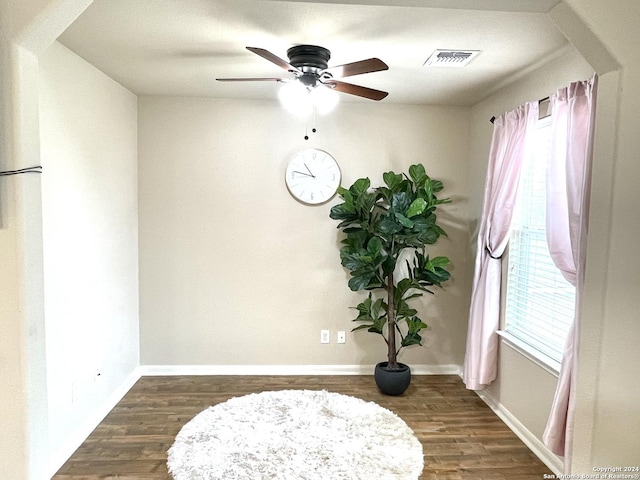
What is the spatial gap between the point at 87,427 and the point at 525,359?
115 inches

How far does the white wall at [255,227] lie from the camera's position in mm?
3561

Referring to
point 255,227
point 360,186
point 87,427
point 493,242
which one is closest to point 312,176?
point 360,186

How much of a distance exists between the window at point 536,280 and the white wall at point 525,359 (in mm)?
156

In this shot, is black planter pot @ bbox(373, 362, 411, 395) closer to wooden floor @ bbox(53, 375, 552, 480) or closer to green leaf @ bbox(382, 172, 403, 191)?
wooden floor @ bbox(53, 375, 552, 480)

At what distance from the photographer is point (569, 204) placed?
83.2 inches

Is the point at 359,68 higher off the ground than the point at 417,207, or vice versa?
the point at 359,68

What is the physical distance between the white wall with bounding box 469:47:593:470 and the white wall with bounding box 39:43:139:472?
9.36 ft

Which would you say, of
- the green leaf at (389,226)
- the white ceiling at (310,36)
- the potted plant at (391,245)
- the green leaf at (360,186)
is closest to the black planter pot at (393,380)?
the potted plant at (391,245)

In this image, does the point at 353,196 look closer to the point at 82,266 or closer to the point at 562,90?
the point at 562,90

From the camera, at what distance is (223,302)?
144 inches

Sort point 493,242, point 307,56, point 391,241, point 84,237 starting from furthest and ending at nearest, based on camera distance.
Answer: point 391,241
point 493,242
point 84,237
point 307,56

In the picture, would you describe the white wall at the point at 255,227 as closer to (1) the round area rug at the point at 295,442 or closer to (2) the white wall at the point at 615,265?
(1) the round area rug at the point at 295,442

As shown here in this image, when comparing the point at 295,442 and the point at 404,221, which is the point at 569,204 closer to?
the point at 404,221

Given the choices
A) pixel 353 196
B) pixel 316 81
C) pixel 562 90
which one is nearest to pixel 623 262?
pixel 562 90
